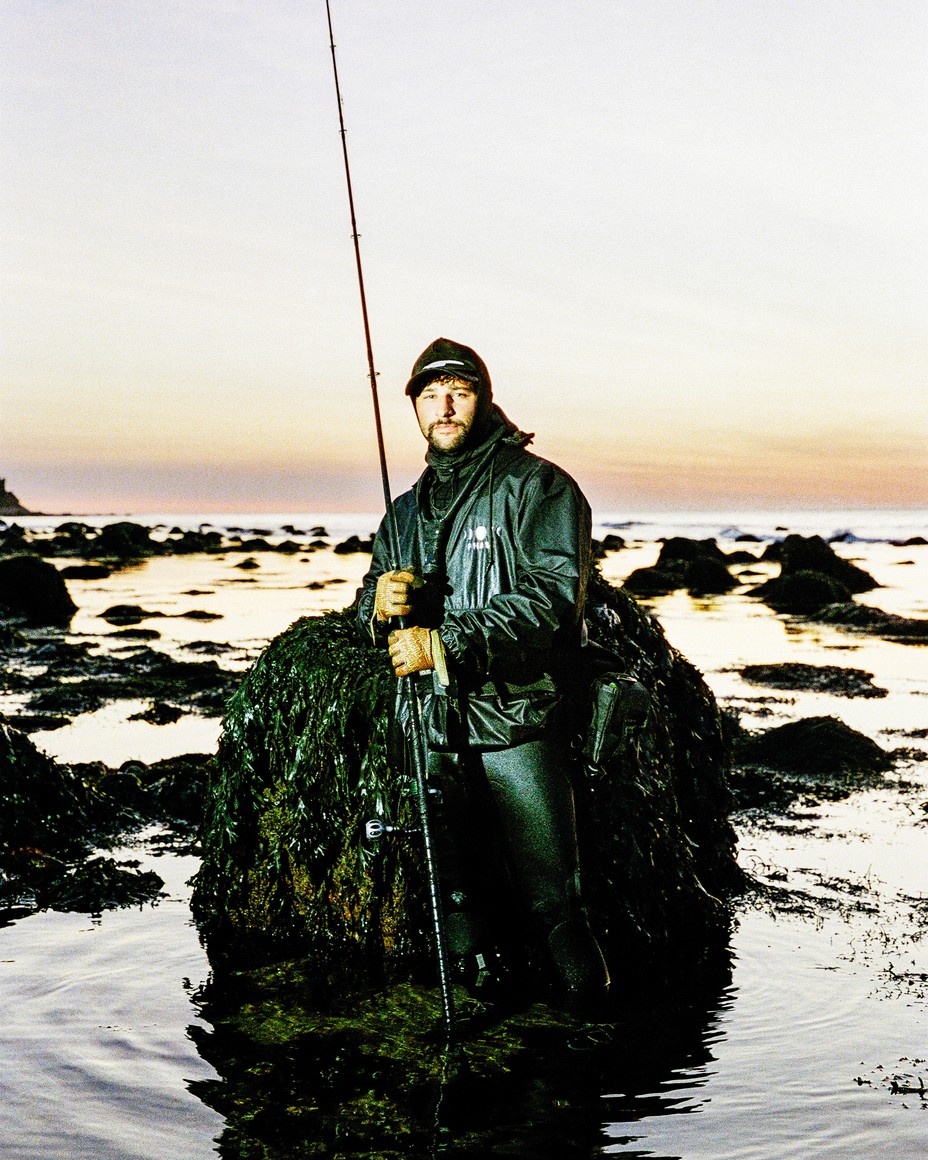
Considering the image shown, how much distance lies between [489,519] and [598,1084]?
2327 millimetres

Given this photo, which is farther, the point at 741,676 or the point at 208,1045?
the point at 741,676

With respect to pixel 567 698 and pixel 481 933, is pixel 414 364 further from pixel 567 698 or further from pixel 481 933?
pixel 481 933

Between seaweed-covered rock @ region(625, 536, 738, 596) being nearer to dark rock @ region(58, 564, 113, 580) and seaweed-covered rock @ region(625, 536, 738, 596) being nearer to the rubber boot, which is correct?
dark rock @ region(58, 564, 113, 580)

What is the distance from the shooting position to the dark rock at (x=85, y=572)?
107 feet

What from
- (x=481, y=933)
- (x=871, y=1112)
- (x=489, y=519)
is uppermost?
(x=489, y=519)

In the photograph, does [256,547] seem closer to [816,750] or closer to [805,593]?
[805,593]

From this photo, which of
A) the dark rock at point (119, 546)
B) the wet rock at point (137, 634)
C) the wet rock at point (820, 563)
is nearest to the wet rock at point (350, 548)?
the dark rock at point (119, 546)

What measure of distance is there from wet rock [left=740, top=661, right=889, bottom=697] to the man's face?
912cm

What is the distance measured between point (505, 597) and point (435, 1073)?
6.28 feet

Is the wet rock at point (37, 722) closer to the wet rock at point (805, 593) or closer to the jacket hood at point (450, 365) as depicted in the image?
the jacket hood at point (450, 365)

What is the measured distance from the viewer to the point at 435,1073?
4.62 metres

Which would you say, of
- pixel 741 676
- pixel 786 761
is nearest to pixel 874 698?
pixel 741 676

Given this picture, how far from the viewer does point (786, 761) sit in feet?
31.8

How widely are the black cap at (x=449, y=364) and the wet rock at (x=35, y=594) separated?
17.7 m
